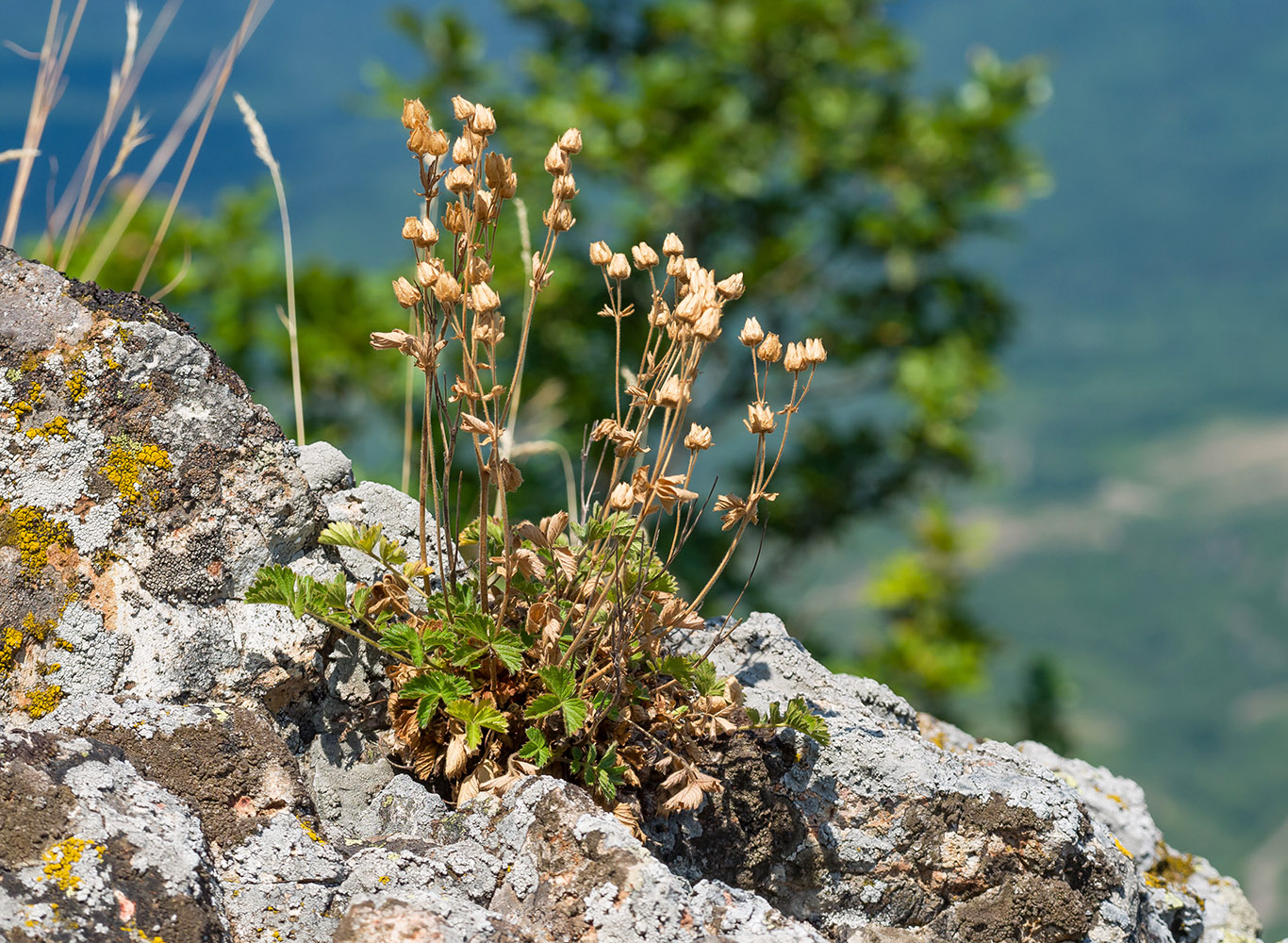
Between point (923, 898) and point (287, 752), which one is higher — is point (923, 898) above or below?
above

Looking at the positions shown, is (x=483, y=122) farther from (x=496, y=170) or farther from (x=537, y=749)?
(x=537, y=749)

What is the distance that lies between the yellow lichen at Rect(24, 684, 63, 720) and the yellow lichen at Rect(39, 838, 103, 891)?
0.56 meters

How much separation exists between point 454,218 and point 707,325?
59 cm

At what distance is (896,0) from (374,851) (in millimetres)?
12551

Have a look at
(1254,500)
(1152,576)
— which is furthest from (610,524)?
(1254,500)

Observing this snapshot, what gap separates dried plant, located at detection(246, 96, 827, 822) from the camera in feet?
7.63

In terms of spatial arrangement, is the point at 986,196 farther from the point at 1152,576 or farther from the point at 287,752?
the point at 1152,576

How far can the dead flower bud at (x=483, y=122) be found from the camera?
7.64 ft

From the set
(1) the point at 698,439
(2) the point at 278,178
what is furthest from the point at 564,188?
(2) the point at 278,178

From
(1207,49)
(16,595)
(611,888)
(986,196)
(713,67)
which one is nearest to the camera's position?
(611,888)

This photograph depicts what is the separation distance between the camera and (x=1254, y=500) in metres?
112

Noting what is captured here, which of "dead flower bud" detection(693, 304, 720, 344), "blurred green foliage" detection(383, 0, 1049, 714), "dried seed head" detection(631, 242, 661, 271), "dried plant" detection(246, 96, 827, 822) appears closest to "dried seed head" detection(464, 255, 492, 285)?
"dried plant" detection(246, 96, 827, 822)

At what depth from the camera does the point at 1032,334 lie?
99.4m

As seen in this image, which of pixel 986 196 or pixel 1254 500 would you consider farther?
pixel 1254 500
